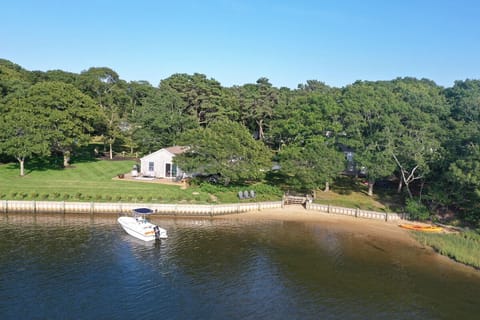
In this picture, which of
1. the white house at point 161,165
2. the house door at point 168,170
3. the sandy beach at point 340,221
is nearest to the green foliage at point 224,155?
the white house at point 161,165

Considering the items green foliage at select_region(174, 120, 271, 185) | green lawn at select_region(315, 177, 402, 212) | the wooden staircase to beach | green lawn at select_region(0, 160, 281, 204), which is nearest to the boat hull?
green lawn at select_region(0, 160, 281, 204)

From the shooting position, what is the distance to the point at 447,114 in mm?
53031

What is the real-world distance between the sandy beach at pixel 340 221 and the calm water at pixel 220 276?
2.30 meters

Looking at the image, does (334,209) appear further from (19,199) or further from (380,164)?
(19,199)

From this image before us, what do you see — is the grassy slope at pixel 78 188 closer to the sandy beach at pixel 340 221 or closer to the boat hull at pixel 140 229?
the sandy beach at pixel 340 221

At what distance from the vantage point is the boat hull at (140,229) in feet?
119

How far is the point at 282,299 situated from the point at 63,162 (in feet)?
162

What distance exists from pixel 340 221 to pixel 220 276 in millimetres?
21111

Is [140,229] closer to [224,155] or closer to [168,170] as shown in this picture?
[224,155]

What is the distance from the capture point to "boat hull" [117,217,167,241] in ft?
119

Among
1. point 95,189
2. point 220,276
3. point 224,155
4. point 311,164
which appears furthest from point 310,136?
point 220,276

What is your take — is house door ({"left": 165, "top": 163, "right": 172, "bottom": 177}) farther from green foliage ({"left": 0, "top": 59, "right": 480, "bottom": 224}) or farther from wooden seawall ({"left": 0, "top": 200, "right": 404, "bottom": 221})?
wooden seawall ({"left": 0, "top": 200, "right": 404, "bottom": 221})

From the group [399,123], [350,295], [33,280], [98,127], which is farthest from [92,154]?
[350,295]

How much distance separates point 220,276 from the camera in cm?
2923
